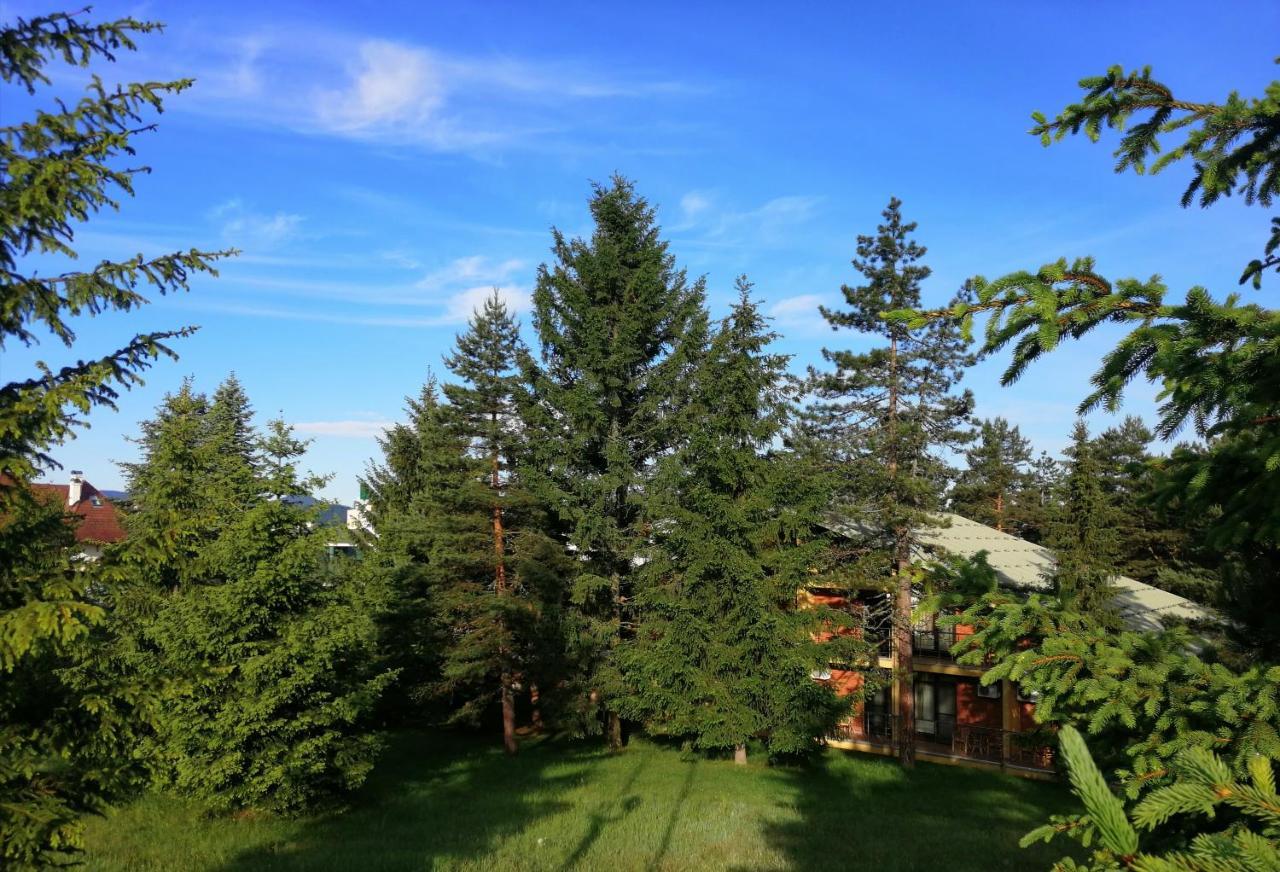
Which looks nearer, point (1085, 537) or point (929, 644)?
point (1085, 537)

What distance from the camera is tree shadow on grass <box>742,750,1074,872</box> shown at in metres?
14.8

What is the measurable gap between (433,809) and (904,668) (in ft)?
48.6

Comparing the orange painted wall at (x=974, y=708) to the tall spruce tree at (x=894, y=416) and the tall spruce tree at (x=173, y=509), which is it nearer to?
the tall spruce tree at (x=894, y=416)

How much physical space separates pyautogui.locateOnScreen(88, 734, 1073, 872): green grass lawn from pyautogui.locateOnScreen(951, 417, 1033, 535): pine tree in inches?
945

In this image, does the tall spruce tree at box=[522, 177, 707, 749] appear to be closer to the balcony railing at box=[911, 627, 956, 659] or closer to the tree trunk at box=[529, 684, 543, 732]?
the tree trunk at box=[529, 684, 543, 732]

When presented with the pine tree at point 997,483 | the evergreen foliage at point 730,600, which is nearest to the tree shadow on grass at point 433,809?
the evergreen foliage at point 730,600

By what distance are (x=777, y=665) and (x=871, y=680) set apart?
297cm

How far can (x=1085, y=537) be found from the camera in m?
23.8

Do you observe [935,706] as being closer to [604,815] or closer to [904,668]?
[904,668]

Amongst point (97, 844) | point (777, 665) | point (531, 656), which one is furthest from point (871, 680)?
point (97, 844)

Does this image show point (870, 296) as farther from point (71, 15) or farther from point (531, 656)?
point (71, 15)

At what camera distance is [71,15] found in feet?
20.4

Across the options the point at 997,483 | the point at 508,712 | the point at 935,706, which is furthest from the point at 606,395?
the point at 997,483

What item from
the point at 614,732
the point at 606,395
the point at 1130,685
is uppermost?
the point at 606,395
